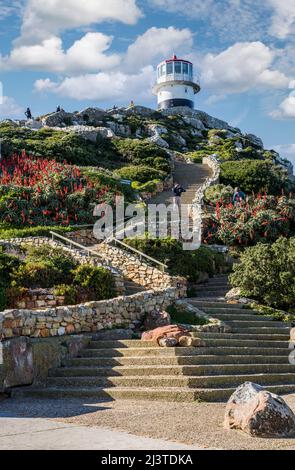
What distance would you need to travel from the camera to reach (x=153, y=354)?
12.2 m

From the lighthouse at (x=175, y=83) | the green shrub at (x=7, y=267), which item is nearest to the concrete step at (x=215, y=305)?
the green shrub at (x=7, y=267)

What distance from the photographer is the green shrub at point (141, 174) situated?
3207 cm

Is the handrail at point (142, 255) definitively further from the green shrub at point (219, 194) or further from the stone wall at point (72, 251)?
the green shrub at point (219, 194)

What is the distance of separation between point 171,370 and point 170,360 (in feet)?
1.18

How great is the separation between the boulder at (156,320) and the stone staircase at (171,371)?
116 centimetres

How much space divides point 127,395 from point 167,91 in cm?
6195

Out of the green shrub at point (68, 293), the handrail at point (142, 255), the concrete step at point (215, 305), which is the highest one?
the handrail at point (142, 255)

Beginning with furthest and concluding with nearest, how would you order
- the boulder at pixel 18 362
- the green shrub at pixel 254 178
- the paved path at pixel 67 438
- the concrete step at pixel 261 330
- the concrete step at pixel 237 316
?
the green shrub at pixel 254 178, the concrete step at pixel 237 316, the concrete step at pixel 261 330, the boulder at pixel 18 362, the paved path at pixel 67 438

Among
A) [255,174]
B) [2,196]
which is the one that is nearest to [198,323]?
[2,196]

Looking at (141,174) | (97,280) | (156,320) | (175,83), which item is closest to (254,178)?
(141,174)

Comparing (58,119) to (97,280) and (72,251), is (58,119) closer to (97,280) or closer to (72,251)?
(72,251)

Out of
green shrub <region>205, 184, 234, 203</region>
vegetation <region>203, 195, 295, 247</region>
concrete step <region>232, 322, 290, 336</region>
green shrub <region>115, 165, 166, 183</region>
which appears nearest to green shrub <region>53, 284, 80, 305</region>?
concrete step <region>232, 322, 290, 336</region>

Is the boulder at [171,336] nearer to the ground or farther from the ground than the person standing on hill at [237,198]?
nearer to the ground

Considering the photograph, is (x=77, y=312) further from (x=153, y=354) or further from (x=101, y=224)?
(x=101, y=224)
